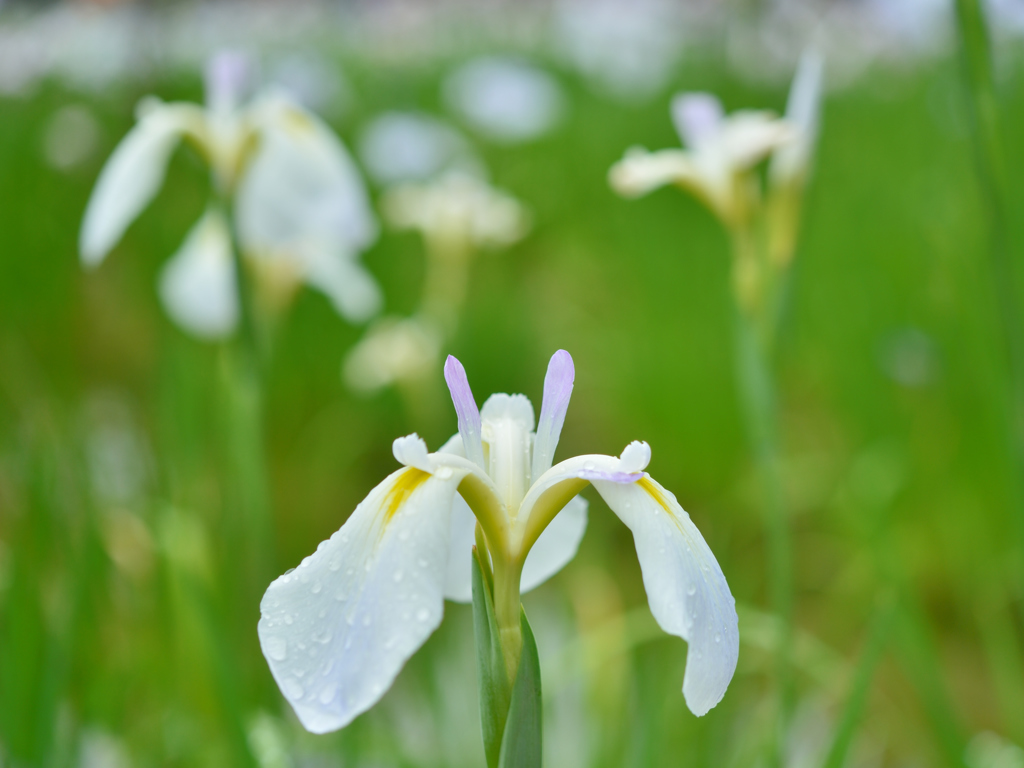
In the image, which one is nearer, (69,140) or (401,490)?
(401,490)

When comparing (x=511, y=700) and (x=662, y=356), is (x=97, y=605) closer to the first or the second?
(x=511, y=700)

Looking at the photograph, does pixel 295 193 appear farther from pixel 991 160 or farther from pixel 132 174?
pixel 991 160

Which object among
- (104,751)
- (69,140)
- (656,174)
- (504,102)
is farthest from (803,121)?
(504,102)

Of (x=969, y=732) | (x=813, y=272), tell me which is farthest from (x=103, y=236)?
(x=813, y=272)

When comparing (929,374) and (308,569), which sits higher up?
(308,569)

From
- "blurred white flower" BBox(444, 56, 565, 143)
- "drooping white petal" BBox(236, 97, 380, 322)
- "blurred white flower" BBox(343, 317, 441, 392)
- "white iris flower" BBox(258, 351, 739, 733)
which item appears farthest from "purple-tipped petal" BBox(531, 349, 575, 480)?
"blurred white flower" BBox(444, 56, 565, 143)

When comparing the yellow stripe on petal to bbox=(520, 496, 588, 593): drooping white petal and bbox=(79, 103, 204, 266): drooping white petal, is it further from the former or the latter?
bbox=(79, 103, 204, 266): drooping white petal
